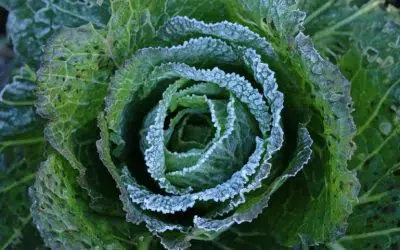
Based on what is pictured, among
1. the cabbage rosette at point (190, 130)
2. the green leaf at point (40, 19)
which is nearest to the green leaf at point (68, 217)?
the cabbage rosette at point (190, 130)

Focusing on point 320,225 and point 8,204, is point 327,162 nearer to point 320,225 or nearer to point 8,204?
point 320,225

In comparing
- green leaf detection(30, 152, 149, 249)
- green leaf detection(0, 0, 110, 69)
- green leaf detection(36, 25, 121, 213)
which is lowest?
green leaf detection(30, 152, 149, 249)

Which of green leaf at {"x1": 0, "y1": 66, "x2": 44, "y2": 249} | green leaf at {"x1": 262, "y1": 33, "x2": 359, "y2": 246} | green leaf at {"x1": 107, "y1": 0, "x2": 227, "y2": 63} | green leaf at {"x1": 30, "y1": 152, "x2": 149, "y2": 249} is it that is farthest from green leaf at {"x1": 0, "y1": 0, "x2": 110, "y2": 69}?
green leaf at {"x1": 262, "y1": 33, "x2": 359, "y2": 246}

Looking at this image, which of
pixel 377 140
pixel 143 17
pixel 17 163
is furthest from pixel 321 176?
pixel 17 163

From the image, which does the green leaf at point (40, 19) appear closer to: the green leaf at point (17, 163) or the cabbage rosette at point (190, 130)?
the green leaf at point (17, 163)

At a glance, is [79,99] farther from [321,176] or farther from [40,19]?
[321,176]

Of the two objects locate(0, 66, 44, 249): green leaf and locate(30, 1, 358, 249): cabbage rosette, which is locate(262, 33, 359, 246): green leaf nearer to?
locate(30, 1, 358, 249): cabbage rosette
